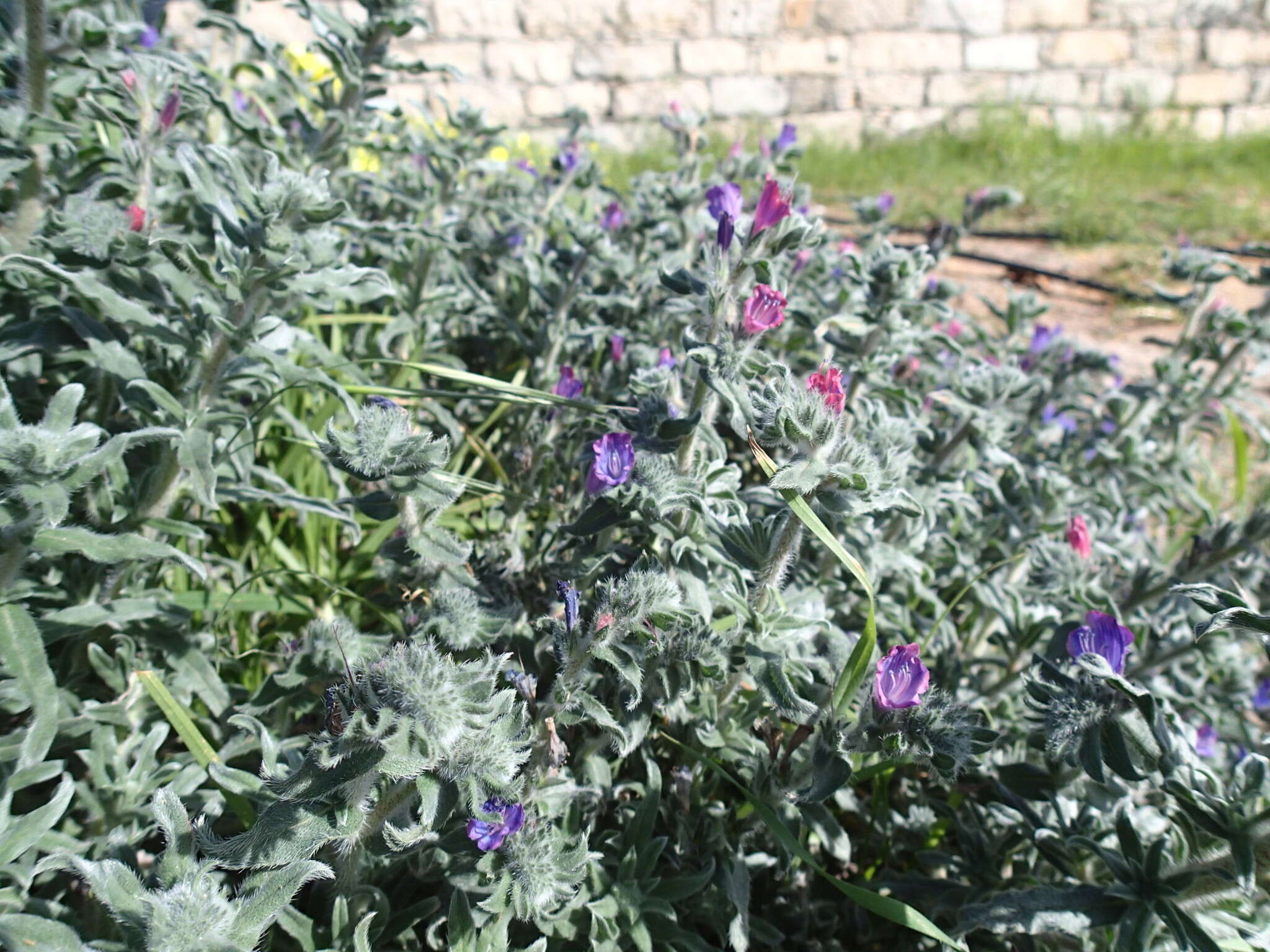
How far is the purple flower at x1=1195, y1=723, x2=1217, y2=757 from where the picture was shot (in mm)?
2588

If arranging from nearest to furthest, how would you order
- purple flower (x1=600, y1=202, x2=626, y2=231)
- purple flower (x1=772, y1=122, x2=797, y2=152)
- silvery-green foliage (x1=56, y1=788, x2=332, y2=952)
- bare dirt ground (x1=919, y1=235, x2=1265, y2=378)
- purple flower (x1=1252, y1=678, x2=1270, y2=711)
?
silvery-green foliage (x1=56, y1=788, x2=332, y2=952)
purple flower (x1=1252, y1=678, x2=1270, y2=711)
purple flower (x1=600, y1=202, x2=626, y2=231)
purple flower (x1=772, y1=122, x2=797, y2=152)
bare dirt ground (x1=919, y1=235, x2=1265, y2=378)

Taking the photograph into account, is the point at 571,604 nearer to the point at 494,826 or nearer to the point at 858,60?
the point at 494,826

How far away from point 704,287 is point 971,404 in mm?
1040

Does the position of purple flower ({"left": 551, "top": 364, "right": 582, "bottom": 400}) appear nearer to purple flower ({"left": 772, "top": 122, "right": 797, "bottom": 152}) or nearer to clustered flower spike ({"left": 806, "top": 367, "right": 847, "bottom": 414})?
clustered flower spike ({"left": 806, "top": 367, "right": 847, "bottom": 414})

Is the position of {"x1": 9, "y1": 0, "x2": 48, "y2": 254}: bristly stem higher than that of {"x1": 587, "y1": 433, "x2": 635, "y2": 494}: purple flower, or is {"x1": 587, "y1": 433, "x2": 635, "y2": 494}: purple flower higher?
{"x1": 9, "y1": 0, "x2": 48, "y2": 254}: bristly stem

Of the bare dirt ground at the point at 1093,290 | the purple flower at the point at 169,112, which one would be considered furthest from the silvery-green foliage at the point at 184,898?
the bare dirt ground at the point at 1093,290

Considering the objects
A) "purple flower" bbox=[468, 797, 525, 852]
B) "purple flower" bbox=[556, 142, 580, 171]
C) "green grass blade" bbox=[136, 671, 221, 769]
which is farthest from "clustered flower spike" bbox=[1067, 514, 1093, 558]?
"purple flower" bbox=[556, 142, 580, 171]

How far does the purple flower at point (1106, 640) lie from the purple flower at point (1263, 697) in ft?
5.09

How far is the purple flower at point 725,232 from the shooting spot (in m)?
1.87

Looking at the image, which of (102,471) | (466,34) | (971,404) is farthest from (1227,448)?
(466,34)

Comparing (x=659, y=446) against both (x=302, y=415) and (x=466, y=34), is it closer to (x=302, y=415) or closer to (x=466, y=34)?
(x=302, y=415)

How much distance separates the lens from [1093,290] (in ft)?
20.5

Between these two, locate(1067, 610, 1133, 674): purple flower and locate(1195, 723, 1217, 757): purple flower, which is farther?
locate(1195, 723, 1217, 757): purple flower

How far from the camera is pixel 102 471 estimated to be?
1922mm
